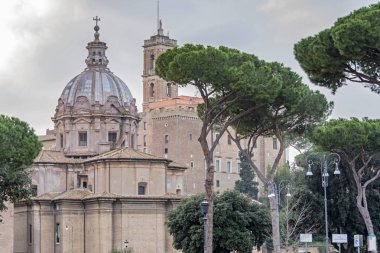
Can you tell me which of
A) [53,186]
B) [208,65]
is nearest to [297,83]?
[208,65]

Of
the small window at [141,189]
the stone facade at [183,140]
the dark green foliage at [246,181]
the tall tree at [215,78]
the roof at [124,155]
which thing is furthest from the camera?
the stone facade at [183,140]

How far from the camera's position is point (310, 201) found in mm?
Answer: 56812

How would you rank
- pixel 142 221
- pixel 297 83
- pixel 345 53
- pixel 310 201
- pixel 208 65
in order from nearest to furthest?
pixel 345 53 < pixel 208 65 < pixel 297 83 < pixel 310 201 < pixel 142 221

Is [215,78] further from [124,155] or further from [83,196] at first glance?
[83,196]

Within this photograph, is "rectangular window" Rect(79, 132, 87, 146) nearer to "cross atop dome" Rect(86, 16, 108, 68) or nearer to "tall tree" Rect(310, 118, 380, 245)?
"cross atop dome" Rect(86, 16, 108, 68)

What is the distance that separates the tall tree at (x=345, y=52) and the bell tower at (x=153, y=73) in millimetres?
97394

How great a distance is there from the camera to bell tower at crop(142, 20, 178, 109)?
128625 millimetres

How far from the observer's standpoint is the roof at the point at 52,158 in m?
67.6

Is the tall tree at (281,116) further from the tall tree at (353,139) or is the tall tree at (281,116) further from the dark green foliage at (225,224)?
the dark green foliage at (225,224)

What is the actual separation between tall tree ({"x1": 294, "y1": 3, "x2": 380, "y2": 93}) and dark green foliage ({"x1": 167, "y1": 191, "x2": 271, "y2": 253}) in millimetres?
17293

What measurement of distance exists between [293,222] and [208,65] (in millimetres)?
22349

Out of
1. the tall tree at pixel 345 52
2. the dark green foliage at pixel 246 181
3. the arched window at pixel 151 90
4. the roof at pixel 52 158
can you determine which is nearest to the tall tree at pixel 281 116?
the tall tree at pixel 345 52

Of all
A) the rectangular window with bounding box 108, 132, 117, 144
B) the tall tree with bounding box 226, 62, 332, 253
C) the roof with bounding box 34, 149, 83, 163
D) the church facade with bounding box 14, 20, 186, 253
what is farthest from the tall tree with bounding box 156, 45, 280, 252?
the rectangular window with bounding box 108, 132, 117, 144

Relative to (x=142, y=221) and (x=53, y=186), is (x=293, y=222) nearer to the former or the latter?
(x=142, y=221)
